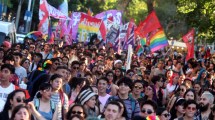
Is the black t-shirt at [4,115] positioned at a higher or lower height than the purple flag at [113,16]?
lower

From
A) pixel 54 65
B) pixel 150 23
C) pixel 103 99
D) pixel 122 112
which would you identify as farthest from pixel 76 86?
pixel 150 23

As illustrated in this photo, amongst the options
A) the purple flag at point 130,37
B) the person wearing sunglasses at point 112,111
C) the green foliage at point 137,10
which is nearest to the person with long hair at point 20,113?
the person wearing sunglasses at point 112,111

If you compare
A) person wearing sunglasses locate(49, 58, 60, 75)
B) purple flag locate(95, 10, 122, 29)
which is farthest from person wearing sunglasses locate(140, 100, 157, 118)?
purple flag locate(95, 10, 122, 29)

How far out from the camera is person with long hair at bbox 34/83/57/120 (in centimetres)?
901

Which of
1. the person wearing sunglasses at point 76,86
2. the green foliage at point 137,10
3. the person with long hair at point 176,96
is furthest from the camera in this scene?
the green foliage at point 137,10

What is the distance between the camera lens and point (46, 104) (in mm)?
9125

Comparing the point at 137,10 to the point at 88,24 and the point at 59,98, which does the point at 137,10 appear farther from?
the point at 59,98

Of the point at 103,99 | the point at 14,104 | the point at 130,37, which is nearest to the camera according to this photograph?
the point at 14,104

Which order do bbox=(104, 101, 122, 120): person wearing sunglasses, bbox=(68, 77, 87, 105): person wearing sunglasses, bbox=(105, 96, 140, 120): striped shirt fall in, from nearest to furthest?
1. bbox=(104, 101, 122, 120): person wearing sunglasses
2. bbox=(105, 96, 140, 120): striped shirt
3. bbox=(68, 77, 87, 105): person wearing sunglasses

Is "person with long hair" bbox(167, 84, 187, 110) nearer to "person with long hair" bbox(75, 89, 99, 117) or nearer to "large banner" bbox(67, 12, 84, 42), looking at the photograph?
"person with long hair" bbox(75, 89, 99, 117)

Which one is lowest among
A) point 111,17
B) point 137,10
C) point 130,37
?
point 130,37

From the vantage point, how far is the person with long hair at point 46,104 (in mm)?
9008

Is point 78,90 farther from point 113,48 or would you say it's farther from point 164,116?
point 113,48

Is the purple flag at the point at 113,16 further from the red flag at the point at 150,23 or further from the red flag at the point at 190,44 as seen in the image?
the red flag at the point at 150,23
